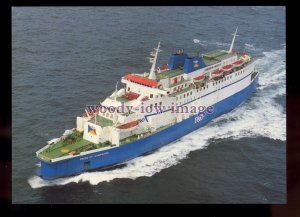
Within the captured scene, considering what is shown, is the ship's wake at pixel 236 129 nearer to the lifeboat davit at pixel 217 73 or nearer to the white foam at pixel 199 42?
the lifeboat davit at pixel 217 73

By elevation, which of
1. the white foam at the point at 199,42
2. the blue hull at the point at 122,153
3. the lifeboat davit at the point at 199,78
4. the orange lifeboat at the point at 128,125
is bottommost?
the blue hull at the point at 122,153

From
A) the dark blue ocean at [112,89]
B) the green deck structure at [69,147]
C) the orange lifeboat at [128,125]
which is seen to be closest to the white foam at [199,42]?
the dark blue ocean at [112,89]

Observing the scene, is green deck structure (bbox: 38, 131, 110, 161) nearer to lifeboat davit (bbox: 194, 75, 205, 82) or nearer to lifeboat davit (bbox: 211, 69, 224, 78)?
lifeboat davit (bbox: 194, 75, 205, 82)

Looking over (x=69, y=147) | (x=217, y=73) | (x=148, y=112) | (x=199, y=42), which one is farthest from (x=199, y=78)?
(x=69, y=147)

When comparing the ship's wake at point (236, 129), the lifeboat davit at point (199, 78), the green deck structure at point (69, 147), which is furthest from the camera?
the lifeboat davit at point (199, 78)

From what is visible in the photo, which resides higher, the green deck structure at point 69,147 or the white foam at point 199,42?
the white foam at point 199,42
